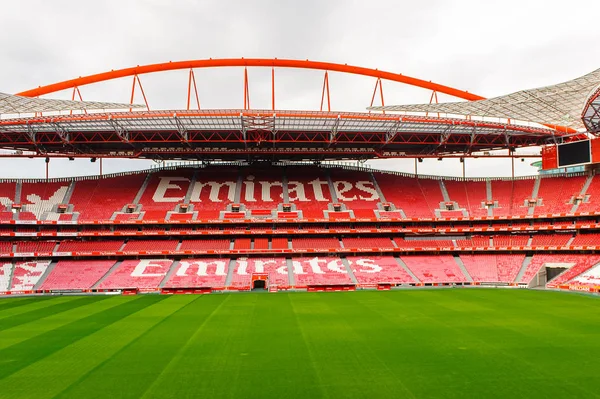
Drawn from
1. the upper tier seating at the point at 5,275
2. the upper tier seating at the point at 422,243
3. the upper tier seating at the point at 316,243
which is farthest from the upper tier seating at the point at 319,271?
the upper tier seating at the point at 5,275

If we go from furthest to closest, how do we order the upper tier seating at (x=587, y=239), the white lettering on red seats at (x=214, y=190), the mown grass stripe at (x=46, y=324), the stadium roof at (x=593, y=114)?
the white lettering on red seats at (x=214, y=190)
the upper tier seating at (x=587, y=239)
the stadium roof at (x=593, y=114)
the mown grass stripe at (x=46, y=324)

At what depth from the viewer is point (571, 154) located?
42562mm

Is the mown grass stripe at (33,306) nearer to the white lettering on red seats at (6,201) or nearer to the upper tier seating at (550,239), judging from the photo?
the white lettering on red seats at (6,201)

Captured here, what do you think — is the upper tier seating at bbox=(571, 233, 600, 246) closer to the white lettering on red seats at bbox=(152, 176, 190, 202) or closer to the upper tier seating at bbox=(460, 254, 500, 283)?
the upper tier seating at bbox=(460, 254, 500, 283)

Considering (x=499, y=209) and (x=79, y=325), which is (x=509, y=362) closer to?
(x=79, y=325)

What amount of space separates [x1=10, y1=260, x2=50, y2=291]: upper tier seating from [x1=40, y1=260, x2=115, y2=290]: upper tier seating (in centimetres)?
98

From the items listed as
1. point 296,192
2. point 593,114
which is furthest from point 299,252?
point 593,114

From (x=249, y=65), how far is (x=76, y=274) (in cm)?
2503

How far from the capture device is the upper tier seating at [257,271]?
38688 mm

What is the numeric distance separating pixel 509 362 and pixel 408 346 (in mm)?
3732

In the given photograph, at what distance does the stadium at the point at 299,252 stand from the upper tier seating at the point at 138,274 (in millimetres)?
253

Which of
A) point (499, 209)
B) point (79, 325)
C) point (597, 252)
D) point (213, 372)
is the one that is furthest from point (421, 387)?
point (499, 209)

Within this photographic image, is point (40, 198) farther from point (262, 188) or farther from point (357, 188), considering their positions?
point (357, 188)

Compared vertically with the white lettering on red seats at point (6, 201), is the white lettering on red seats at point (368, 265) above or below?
below
